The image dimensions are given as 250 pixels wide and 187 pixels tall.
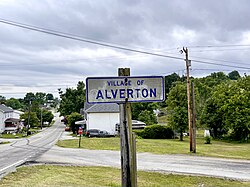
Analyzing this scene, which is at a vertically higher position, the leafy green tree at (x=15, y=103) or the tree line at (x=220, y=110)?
the leafy green tree at (x=15, y=103)

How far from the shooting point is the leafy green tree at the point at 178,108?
40.9 metres

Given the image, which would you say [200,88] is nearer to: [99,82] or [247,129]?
[247,129]

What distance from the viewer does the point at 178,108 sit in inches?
1622

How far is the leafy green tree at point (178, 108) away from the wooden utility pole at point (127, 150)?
122 ft

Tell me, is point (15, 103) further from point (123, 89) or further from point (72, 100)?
point (123, 89)

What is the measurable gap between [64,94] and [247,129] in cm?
5811

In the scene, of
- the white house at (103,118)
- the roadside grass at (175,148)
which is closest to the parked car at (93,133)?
the white house at (103,118)

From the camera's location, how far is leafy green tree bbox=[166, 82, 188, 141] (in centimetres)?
4091

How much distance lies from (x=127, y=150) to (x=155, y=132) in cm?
4154

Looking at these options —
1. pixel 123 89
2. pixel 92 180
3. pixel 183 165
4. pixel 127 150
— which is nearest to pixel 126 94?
pixel 123 89

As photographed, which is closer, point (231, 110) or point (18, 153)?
point (18, 153)

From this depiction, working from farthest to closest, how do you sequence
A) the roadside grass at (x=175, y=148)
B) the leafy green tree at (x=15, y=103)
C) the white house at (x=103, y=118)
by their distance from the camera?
1. the leafy green tree at (x=15, y=103)
2. the white house at (x=103, y=118)
3. the roadside grass at (x=175, y=148)

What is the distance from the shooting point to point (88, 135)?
152ft

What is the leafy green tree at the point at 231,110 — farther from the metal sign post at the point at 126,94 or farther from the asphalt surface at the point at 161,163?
the metal sign post at the point at 126,94
